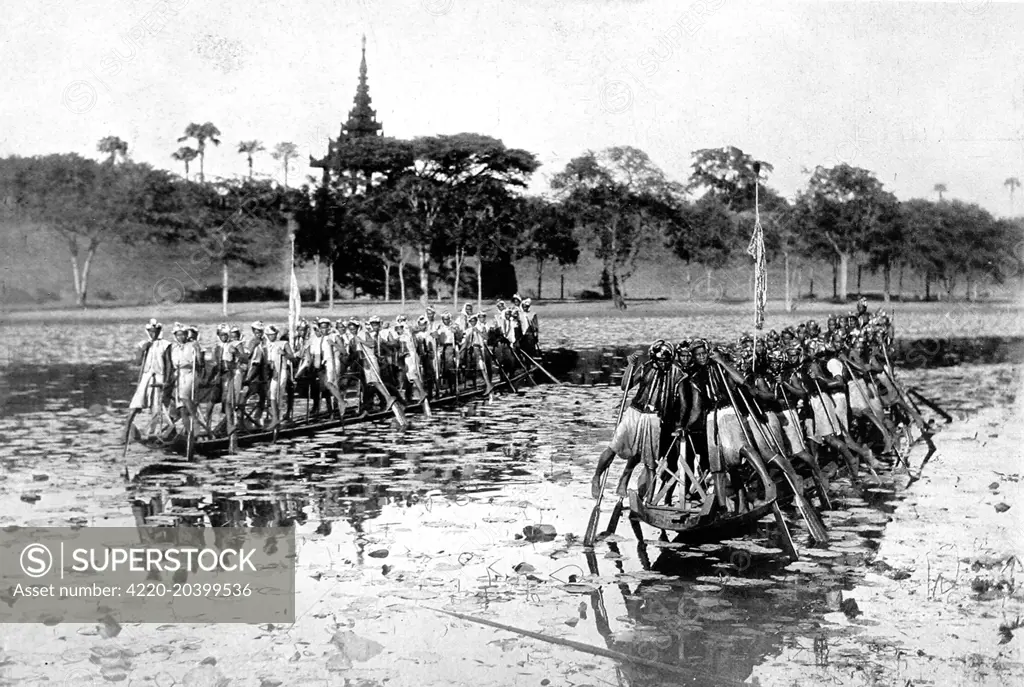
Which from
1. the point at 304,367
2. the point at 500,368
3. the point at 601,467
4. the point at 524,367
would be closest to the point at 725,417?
the point at 601,467

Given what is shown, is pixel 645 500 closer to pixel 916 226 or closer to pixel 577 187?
pixel 577 187

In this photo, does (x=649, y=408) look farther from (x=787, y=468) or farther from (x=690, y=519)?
(x=787, y=468)

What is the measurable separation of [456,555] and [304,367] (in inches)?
297

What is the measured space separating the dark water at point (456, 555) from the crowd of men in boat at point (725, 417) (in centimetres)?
60

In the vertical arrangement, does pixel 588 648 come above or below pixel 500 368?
below

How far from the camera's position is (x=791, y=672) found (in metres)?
5.79

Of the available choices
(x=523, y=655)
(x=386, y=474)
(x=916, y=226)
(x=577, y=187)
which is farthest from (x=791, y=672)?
(x=916, y=226)

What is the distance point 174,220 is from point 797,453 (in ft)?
43.4

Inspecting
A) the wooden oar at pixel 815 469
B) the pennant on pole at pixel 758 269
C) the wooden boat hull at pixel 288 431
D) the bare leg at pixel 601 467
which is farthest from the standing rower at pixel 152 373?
the wooden oar at pixel 815 469

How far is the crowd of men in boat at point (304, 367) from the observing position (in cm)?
1229

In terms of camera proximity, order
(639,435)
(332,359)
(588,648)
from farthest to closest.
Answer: (332,359), (639,435), (588,648)

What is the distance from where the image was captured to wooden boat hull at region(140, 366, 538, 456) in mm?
12500

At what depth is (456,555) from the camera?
8219 millimetres

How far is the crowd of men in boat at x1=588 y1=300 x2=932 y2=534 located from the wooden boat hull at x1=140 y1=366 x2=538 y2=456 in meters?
6.08
